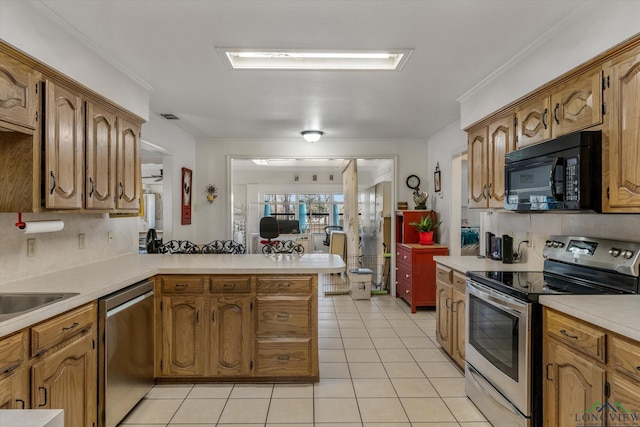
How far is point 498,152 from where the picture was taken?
2877 mm

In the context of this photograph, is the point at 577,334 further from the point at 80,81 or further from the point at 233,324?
the point at 80,81

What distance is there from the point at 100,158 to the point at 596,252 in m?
3.23

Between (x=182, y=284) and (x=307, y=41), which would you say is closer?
(x=307, y=41)

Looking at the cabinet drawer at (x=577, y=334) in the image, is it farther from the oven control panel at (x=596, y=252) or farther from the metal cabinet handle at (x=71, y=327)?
the metal cabinet handle at (x=71, y=327)

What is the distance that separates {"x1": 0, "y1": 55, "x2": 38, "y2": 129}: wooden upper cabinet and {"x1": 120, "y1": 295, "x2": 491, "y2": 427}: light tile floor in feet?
6.14

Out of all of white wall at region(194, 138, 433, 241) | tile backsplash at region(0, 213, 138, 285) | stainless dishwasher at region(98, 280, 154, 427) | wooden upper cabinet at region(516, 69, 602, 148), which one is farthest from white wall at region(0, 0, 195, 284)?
wooden upper cabinet at region(516, 69, 602, 148)

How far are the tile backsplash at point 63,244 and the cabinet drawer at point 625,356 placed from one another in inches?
120

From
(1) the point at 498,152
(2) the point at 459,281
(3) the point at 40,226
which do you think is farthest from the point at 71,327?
(1) the point at 498,152

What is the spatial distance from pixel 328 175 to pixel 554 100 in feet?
21.4

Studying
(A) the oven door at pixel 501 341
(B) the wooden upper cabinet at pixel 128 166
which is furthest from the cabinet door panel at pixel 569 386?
(B) the wooden upper cabinet at pixel 128 166

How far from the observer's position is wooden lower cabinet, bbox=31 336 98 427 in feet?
5.17

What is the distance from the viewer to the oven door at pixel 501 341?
1.90 m

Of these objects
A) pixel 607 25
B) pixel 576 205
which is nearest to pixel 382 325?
pixel 576 205

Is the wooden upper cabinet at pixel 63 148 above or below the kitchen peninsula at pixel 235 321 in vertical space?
above
